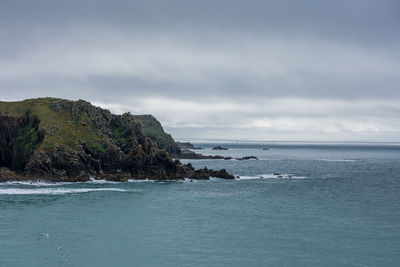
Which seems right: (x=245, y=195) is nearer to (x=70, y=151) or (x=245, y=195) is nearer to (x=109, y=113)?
(x=70, y=151)

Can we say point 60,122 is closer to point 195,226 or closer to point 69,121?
point 69,121

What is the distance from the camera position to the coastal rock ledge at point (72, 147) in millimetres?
92000

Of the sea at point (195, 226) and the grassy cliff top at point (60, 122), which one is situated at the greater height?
the grassy cliff top at point (60, 122)

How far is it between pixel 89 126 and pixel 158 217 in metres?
61.0

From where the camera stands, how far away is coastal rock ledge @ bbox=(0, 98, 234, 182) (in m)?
92.0

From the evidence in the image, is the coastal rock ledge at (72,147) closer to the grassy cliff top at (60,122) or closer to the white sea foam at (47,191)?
the grassy cliff top at (60,122)

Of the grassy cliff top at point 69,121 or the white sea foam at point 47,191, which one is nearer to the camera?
the white sea foam at point 47,191

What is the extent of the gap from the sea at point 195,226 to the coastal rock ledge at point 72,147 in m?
8.39

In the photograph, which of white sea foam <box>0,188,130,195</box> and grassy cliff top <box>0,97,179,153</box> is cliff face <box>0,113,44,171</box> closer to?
grassy cliff top <box>0,97,179,153</box>

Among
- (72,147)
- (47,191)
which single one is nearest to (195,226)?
(47,191)

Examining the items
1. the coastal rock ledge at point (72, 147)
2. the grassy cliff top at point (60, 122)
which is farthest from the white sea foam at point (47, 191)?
the grassy cliff top at point (60, 122)

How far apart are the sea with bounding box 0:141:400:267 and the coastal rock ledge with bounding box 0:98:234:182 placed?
839 cm

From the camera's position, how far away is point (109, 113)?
12219 centimetres

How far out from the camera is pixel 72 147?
9600 cm
